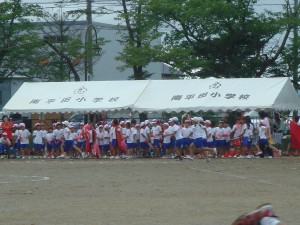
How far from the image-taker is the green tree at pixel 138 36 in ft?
160

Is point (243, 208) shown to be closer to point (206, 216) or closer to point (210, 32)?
point (206, 216)

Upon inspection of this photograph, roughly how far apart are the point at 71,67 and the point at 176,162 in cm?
2107

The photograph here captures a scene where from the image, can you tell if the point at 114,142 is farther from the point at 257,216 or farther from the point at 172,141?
the point at 257,216

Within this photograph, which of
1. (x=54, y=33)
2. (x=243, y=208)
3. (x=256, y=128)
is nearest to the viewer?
(x=243, y=208)

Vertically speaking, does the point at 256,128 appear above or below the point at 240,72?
below

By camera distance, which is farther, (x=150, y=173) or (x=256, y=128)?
(x=256, y=128)

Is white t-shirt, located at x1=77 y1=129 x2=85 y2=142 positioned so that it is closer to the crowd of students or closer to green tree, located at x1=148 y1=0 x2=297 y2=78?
the crowd of students

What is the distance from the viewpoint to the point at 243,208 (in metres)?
16.2

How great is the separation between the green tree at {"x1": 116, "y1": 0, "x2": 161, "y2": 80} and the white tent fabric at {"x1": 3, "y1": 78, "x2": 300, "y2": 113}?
7.23 meters

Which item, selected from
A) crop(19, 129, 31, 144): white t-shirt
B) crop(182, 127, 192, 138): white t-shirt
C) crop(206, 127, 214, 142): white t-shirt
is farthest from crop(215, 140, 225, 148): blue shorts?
crop(19, 129, 31, 144): white t-shirt

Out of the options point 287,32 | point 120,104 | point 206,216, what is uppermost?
point 287,32

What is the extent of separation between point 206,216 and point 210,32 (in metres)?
34.6

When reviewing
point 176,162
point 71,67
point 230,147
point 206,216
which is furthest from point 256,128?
point 206,216

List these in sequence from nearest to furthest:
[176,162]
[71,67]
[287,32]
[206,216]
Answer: [206,216] < [176,162] < [287,32] < [71,67]
